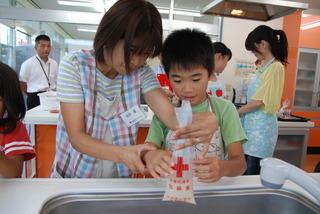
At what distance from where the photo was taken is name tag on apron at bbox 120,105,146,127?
95cm

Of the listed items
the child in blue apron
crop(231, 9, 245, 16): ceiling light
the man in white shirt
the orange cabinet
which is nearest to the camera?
the child in blue apron

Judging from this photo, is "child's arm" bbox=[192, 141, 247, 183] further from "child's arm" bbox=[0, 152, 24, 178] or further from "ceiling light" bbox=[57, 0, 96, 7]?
"ceiling light" bbox=[57, 0, 96, 7]

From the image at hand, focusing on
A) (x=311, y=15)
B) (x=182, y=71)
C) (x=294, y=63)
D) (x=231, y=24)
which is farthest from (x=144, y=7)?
(x=311, y=15)

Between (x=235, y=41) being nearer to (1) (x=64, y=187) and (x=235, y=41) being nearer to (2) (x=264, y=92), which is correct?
(2) (x=264, y=92)

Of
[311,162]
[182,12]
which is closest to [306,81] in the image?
[311,162]

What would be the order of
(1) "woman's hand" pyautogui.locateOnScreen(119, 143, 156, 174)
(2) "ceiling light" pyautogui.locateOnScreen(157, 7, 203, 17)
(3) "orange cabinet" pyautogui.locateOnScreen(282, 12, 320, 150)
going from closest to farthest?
(1) "woman's hand" pyautogui.locateOnScreen(119, 143, 156, 174), (3) "orange cabinet" pyautogui.locateOnScreen(282, 12, 320, 150), (2) "ceiling light" pyautogui.locateOnScreen(157, 7, 203, 17)

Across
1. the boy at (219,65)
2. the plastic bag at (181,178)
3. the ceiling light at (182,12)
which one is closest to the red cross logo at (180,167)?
the plastic bag at (181,178)

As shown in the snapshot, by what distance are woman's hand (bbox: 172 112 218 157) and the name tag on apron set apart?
279 millimetres

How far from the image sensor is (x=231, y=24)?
174 inches

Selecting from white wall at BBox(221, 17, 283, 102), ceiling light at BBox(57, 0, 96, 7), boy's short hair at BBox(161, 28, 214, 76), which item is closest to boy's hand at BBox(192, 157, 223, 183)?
boy's short hair at BBox(161, 28, 214, 76)

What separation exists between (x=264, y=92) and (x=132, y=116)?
128 cm

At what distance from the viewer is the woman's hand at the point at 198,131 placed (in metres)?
0.60

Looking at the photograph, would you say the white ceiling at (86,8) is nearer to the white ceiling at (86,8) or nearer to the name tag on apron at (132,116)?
the white ceiling at (86,8)

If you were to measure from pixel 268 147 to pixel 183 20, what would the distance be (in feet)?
11.6
